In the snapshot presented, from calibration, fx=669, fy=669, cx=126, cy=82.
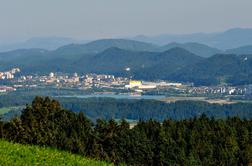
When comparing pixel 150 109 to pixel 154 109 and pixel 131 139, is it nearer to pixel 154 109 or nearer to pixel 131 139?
pixel 154 109

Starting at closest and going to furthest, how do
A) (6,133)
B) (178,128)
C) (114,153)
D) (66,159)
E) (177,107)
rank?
(66,159), (6,133), (114,153), (178,128), (177,107)

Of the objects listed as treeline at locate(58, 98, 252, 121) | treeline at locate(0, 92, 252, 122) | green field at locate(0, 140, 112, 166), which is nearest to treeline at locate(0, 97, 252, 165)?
green field at locate(0, 140, 112, 166)

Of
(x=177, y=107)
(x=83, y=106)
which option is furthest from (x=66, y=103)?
(x=177, y=107)

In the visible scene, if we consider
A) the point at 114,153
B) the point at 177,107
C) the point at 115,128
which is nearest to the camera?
the point at 114,153

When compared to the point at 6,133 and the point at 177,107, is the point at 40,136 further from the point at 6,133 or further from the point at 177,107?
the point at 177,107

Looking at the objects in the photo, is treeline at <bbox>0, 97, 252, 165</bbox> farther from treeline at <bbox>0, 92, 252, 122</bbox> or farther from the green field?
treeline at <bbox>0, 92, 252, 122</bbox>

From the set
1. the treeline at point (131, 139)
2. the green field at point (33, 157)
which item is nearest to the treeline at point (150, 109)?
the treeline at point (131, 139)

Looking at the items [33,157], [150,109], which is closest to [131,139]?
[33,157]
